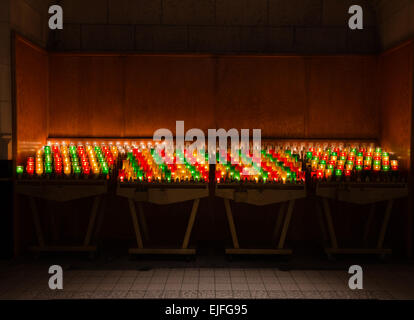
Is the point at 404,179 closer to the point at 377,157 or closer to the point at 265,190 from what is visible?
the point at 377,157

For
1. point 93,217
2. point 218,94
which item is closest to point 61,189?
point 93,217

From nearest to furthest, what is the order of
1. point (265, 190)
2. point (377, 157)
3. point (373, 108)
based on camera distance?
point (265, 190)
point (377, 157)
point (373, 108)

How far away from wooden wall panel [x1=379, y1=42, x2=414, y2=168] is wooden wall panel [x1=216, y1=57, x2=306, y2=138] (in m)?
1.26

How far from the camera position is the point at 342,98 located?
6352 millimetres

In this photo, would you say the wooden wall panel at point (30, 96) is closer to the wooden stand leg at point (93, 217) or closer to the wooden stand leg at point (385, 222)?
the wooden stand leg at point (93, 217)

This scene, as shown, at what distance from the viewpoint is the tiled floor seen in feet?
13.3

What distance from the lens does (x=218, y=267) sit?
195 inches

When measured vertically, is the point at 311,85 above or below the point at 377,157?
above

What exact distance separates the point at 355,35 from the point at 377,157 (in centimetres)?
230

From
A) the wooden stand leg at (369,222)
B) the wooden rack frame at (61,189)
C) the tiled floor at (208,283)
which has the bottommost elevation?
the tiled floor at (208,283)

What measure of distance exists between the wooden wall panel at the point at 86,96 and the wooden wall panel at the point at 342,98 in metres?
3.18

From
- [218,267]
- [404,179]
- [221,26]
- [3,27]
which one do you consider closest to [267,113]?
[221,26]

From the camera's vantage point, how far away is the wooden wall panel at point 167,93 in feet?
20.7

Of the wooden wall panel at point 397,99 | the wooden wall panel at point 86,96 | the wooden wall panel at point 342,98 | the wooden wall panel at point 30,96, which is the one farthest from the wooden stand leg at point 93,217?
the wooden wall panel at point 397,99
